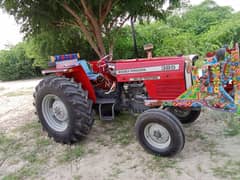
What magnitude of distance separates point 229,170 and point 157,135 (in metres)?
0.74

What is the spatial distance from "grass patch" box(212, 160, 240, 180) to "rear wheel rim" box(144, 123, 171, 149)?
0.53 m

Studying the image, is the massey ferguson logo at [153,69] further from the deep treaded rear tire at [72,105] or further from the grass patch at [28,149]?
the grass patch at [28,149]

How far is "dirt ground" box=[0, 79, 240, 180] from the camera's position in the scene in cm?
211

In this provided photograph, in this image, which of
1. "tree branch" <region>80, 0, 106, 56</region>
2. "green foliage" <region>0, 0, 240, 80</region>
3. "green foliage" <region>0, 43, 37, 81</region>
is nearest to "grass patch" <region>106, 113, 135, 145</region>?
"tree branch" <region>80, 0, 106, 56</region>

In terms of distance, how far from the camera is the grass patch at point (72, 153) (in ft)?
8.24

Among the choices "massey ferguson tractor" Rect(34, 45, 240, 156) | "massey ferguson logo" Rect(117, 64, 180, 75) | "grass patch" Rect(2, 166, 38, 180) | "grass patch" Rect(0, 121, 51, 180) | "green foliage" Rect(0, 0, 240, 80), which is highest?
"green foliage" Rect(0, 0, 240, 80)

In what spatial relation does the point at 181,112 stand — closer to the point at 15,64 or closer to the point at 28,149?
the point at 28,149

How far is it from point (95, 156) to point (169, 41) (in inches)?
277

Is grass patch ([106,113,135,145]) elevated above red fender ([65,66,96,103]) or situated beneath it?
situated beneath

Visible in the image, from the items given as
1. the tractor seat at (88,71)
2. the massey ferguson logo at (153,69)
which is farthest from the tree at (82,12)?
the massey ferguson logo at (153,69)

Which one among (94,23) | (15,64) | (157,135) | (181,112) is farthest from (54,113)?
(15,64)

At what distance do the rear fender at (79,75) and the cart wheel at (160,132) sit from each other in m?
0.92

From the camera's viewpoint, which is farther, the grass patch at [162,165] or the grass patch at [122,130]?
the grass patch at [122,130]

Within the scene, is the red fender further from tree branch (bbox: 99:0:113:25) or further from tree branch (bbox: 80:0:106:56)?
tree branch (bbox: 99:0:113:25)
